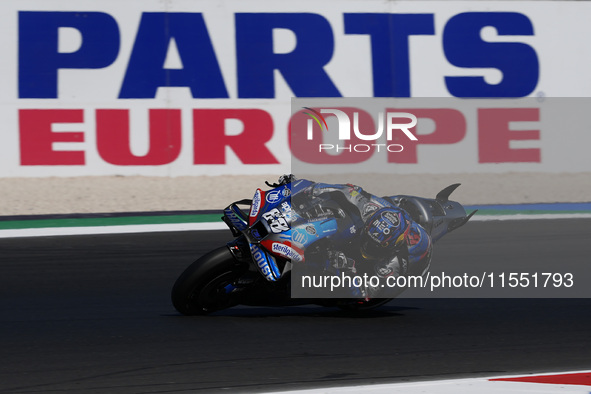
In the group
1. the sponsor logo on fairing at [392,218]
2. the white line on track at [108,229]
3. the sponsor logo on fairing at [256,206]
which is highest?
the sponsor logo on fairing at [256,206]

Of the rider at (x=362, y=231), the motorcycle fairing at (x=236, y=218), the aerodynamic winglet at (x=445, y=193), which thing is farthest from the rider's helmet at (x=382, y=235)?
the motorcycle fairing at (x=236, y=218)

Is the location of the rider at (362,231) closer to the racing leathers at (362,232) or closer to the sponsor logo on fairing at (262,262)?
the racing leathers at (362,232)

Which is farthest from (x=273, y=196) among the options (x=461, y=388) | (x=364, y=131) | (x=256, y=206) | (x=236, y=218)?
(x=461, y=388)

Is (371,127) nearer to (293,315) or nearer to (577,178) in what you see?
(293,315)

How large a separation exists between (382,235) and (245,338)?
1078mm

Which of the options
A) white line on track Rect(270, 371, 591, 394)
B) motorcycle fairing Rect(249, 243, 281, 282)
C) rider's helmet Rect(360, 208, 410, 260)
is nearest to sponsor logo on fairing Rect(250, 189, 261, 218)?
motorcycle fairing Rect(249, 243, 281, 282)

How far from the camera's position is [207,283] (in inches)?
244

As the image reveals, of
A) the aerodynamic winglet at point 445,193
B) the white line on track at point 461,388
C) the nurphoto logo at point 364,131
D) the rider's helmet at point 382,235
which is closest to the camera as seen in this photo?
the white line on track at point 461,388

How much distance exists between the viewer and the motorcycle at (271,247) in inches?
231

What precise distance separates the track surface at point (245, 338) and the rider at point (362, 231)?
27cm

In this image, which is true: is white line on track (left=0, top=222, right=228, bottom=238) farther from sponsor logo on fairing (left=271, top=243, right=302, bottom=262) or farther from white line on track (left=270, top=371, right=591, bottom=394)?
white line on track (left=270, top=371, right=591, bottom=394)

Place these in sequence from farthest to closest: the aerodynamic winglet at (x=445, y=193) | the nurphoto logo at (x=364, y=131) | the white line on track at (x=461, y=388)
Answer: the aerodynamic winglet at (x=445, y=193), the nurphoto logo at (x=364, y=131), the white line on track at (x=461, y=388)

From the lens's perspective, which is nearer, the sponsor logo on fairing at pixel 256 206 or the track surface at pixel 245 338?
the track surface at pixel 245 338

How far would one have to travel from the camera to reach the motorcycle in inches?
231
